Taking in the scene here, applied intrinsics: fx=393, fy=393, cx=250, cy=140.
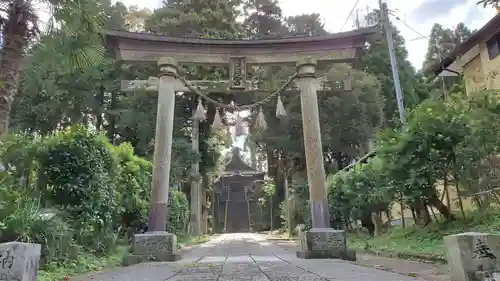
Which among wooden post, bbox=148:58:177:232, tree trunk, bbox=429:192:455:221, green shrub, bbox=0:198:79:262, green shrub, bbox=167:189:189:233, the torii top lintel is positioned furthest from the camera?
green shrub, bbox=167:189:189:233

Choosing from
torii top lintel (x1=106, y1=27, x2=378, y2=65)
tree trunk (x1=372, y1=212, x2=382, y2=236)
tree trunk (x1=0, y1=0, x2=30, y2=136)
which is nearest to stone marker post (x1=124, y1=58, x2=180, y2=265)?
torii top lintel (x1=106, y1=27, x2=378, y2=65)

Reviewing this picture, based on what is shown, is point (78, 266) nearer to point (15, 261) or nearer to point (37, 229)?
point (37, 229)

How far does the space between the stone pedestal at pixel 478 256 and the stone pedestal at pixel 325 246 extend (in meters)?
4.80

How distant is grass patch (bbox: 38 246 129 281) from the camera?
5.57m

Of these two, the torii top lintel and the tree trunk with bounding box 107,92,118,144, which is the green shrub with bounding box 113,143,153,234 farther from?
the tree trunk with bounding box 107,92,118,144

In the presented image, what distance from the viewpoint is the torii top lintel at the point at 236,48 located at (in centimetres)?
988

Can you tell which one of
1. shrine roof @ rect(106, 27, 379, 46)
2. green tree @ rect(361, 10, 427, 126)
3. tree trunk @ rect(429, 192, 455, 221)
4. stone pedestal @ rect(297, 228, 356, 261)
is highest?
green tree @ rect(361, 10, 427, 126)

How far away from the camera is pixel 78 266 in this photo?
657 cm

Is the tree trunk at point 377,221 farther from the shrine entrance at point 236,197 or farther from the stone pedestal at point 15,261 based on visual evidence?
the shrine entrance at point 236,197

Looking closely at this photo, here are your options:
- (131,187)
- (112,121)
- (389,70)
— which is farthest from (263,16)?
(131,187)

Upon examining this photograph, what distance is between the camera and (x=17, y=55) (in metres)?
6.35

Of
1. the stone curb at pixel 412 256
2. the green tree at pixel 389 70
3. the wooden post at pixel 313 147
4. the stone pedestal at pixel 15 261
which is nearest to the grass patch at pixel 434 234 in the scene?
the stone curb at pixel 412 256

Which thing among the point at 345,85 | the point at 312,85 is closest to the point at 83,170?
the point at 312,85

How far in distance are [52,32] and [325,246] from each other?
21.9ft
